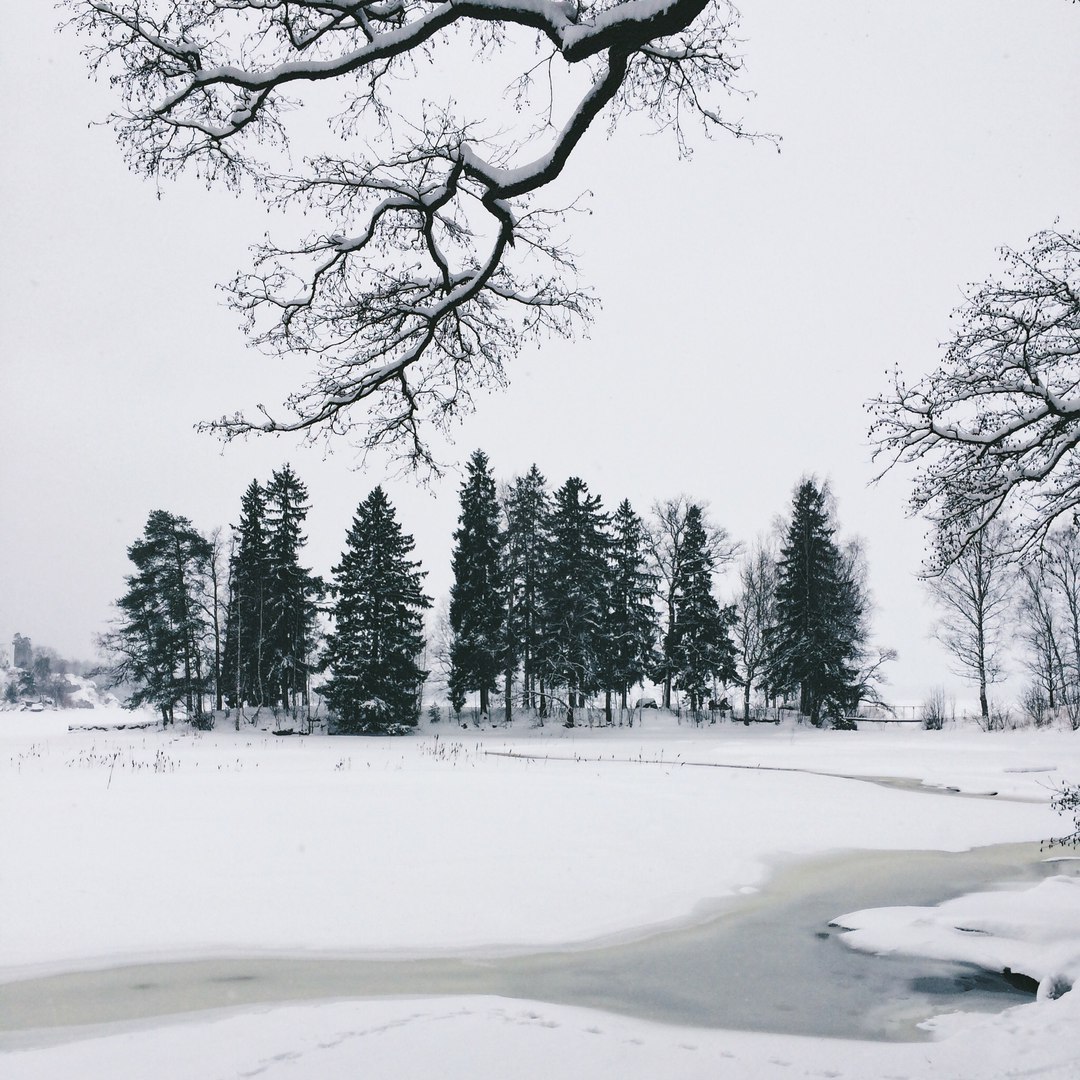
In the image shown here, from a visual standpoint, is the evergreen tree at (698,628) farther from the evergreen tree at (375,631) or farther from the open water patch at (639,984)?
the open water patch at (639,984)

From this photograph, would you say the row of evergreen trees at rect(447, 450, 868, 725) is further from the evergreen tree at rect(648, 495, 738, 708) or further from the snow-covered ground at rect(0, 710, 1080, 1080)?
the snow-covered ground at rect(0, 710, 1080, 1080)

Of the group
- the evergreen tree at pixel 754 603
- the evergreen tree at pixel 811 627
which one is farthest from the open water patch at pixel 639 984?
the evergreen tree at pixel 754 603

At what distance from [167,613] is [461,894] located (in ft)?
139

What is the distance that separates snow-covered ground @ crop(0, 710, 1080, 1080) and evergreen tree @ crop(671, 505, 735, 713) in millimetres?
25379

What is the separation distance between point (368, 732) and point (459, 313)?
1333 inches

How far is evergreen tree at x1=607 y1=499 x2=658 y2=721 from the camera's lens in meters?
43.9

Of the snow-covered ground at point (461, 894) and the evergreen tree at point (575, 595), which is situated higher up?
the evergreen tree at point (575, 595)

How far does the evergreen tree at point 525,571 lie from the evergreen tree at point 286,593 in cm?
1131

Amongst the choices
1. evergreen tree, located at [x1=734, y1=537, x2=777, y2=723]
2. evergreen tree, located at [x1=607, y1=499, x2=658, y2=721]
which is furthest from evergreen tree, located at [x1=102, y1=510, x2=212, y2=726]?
evergreen tree, located at [x1=734, y1=537, x2=777, y2=723]

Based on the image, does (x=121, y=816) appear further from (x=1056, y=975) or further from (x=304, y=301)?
(x=1056, y=975)

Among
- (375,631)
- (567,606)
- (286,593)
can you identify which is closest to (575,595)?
(567,606)

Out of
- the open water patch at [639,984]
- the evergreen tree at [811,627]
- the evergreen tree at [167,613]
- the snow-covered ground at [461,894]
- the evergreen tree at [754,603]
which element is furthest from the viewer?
the evergreen tree at [754,603]

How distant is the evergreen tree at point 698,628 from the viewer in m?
43.7

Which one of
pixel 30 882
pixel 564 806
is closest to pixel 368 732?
pixel 564 806
